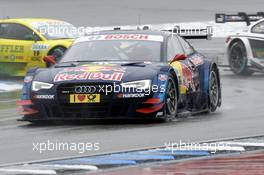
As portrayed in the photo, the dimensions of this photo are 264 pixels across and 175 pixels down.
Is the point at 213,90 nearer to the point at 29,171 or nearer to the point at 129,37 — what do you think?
the point at 129,37

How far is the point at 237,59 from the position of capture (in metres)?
20.8

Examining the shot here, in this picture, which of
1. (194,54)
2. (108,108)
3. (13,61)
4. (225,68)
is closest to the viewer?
(108,108)

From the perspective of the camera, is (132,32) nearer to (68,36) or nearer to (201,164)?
(201,164)

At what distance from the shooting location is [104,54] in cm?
1215

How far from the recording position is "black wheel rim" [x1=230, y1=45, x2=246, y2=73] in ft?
67.5

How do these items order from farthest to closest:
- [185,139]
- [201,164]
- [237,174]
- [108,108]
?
[108,108], [185,139], [201,164], [237,174]

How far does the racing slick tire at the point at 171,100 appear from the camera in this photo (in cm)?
1123

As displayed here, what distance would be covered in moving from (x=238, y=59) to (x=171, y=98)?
9509 mm

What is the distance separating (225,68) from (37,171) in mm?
14987

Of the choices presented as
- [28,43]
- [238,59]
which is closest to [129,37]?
[28,43]

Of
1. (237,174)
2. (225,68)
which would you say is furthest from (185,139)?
(225,68)

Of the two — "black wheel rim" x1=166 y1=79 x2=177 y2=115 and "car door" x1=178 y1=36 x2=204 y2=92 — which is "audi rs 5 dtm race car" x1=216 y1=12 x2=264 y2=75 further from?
"black wheel rim" x1=166 y1=79 x2=177 y2=115

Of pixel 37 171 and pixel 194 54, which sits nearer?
pixel 37 171

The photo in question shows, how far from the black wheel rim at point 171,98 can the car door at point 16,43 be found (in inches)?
334
